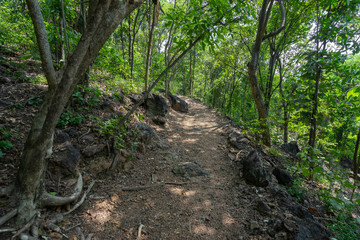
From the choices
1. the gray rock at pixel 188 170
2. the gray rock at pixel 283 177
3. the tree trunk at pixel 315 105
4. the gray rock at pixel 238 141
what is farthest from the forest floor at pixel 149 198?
the tree trunk at pixel 315 105

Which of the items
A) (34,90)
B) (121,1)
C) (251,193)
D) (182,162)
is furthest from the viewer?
(182,162)

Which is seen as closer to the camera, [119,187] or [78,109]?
[119,187]

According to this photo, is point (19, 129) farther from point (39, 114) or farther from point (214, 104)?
point (214, 104)

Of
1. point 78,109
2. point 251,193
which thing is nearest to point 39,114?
point 78,109

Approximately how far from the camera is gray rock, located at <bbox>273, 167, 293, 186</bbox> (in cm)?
412

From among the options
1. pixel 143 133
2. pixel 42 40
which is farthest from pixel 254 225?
pixel 42 40

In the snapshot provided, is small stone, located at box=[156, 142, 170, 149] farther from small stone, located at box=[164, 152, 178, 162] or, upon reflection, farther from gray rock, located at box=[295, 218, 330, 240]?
gray rock, located at box=[295, 218, 330, 240]

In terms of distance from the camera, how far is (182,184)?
12.6 ft

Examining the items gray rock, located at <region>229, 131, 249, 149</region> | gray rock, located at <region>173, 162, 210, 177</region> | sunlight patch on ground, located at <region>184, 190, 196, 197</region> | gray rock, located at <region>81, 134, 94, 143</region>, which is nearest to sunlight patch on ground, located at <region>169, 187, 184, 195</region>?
sunlight patch on ground, located at <region>184, 190, 196, 197</region>

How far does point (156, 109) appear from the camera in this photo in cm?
774

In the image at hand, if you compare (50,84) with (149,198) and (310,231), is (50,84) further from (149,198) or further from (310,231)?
(310,231)

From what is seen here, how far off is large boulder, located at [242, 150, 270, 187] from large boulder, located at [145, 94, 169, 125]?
420 centimetres

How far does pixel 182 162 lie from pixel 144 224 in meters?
2.30

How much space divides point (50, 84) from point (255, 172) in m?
4.34
